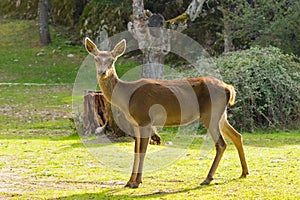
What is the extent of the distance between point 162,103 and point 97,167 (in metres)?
1.95

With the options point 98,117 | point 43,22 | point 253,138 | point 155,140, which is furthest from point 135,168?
point 43,22

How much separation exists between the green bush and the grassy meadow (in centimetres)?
59

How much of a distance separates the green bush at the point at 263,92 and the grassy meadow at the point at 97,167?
0.59 meters

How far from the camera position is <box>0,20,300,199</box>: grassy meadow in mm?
8414

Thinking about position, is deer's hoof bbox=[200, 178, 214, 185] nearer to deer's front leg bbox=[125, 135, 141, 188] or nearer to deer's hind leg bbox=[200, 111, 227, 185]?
deer's hind leg bbox=[200, 111, 227, 185]

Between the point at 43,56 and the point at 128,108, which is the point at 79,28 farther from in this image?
the point at 128,108

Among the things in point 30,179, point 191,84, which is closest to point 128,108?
point 191,84

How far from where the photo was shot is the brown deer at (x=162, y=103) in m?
8.91

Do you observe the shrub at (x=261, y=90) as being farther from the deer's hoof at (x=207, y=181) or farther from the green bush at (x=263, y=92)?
the deer's hoof at (x=207, y=181)

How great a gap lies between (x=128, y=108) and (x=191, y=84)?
40.7 inches

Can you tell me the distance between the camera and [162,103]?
9.16 meters

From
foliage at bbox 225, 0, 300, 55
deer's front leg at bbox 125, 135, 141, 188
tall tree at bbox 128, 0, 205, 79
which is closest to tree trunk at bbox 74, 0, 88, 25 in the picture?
foliage at bbox 225, 0, 300, 55

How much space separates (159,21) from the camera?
18.3m

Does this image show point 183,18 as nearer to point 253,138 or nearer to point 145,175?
point 253,138
